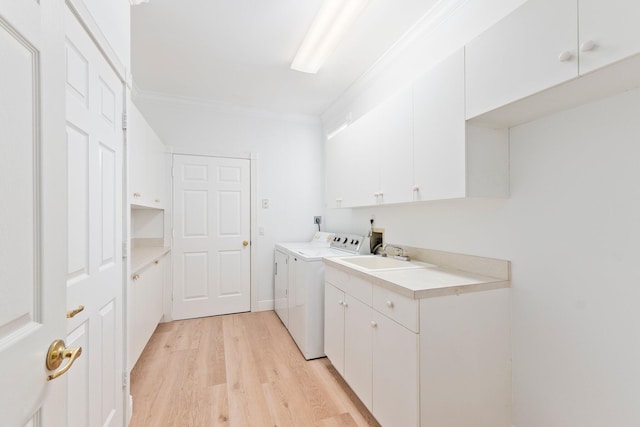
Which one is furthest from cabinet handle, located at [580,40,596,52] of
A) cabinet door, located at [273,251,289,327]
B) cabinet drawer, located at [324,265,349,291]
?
cabinet door, located at [273,251,289,327]

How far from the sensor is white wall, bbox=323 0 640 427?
1.15 metres

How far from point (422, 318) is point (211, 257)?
289 cm

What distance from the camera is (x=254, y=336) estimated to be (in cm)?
296

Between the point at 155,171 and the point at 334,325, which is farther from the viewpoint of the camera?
the point at 155,171

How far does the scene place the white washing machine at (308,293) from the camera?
2516 millimetres

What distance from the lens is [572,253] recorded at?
1324mm

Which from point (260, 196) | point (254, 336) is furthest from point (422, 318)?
point (260, 196)

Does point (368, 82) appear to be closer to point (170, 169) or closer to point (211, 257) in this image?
point (170, 169)

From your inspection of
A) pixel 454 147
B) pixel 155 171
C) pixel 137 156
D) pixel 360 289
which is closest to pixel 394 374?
pixel 360 289

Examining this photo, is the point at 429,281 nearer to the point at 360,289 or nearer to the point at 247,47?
the point at 360,289

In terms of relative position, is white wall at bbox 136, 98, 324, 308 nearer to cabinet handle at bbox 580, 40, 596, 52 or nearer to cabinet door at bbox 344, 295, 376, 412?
cabinet door at bbox 344, 295, 376, 412

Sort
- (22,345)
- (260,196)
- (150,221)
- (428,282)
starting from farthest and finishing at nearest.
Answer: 1. (260,196)
2. (150,221)
3. (428,282)
4. (22,345)

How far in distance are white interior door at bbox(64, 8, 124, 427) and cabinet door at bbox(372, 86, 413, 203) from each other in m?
1.70

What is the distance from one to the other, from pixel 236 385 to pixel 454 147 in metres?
2.22
